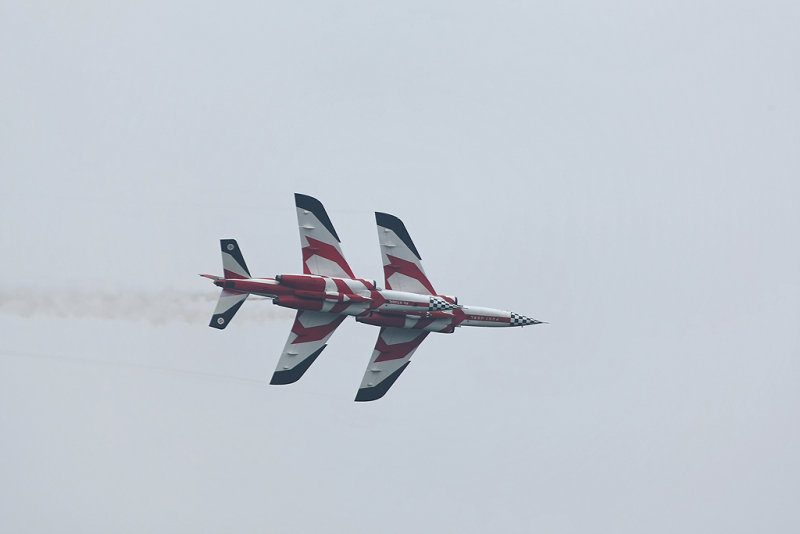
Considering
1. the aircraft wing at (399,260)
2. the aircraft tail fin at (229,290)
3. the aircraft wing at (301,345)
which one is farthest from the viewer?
the aircraft wing at (399,260)

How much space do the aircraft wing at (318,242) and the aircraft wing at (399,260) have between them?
2802 millimetres

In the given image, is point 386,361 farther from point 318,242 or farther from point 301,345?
point 318,242

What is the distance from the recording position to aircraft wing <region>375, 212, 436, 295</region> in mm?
87875

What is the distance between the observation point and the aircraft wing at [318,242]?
8575cm

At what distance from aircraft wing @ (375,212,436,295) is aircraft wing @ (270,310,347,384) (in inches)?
164

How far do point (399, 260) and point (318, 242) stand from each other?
5.18 meters

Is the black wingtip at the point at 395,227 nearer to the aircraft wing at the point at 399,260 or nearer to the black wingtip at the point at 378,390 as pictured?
the aircraft wing at the point at 399,260

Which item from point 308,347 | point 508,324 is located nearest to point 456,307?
point 508,324

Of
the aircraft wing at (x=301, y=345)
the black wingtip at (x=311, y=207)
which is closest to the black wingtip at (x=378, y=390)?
the aircraft wing at (x=301, y=345)

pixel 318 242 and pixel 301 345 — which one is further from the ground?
pixel 318 242

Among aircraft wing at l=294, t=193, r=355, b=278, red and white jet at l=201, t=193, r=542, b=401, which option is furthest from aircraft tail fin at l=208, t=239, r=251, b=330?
aircraft wing at l=294, t=193, r=355, b=278

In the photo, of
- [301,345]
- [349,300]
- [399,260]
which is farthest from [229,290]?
[399,260]

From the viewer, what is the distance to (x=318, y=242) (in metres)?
85.9

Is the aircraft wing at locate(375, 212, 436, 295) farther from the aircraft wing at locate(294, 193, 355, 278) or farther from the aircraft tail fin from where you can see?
the aircraft tail fin
